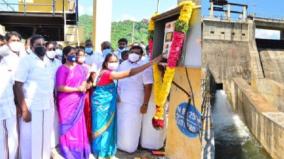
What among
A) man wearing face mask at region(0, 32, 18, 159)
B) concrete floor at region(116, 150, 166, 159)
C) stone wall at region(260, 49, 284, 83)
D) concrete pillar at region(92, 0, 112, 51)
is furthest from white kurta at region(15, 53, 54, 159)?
stone wall at region(260, 49, 284, 83)

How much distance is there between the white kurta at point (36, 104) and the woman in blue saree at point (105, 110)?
2.08 ft

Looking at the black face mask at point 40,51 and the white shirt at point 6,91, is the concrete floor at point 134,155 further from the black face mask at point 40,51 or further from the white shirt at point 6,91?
the black face mask at point 40,51

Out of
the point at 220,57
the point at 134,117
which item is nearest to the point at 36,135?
the point at 134,117

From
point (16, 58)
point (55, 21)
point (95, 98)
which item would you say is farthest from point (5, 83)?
point (55, 21)

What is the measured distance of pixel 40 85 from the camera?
3.83m

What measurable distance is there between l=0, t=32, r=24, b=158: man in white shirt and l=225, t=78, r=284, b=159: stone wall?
6242 millimetres

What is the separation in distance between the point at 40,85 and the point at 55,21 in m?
9.09

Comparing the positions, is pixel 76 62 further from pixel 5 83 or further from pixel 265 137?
pixel 265 137

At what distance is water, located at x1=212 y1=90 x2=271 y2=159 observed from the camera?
10134 mm

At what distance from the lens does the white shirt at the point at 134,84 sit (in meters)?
4.56

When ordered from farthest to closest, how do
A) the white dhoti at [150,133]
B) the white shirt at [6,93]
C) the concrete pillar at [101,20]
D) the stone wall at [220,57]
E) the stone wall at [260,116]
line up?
the concrete pillar at [101,20] → the stone wall at [260,116] → the stone wall at [220,57] → the white dhoti at [150,133] → the white shirt at [6,93]

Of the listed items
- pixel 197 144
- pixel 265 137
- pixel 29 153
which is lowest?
pixel 265 137

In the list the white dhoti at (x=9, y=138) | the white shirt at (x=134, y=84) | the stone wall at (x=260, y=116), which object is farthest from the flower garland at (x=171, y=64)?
the stone wall at (x=260, y=116)

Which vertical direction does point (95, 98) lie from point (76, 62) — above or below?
below
